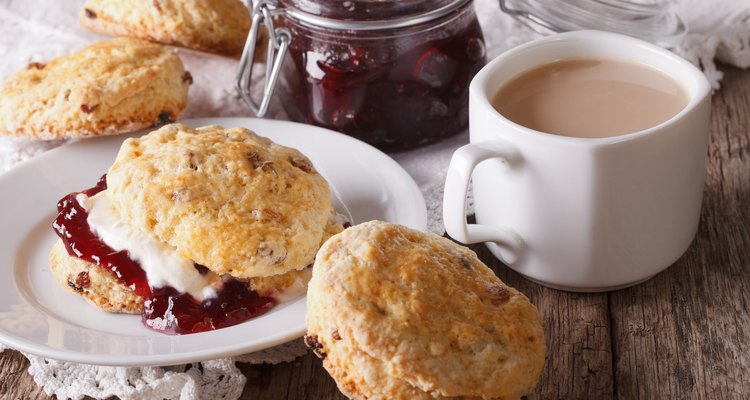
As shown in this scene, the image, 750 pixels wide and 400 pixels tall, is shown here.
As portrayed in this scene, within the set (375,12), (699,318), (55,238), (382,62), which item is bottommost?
(699,318)

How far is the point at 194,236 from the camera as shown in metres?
1.62

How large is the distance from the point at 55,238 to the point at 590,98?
44.2 inches

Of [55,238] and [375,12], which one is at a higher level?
[375,12]

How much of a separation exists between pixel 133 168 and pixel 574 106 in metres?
0.82

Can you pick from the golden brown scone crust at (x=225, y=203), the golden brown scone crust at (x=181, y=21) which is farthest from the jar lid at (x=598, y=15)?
the golden brown scone crust at (x=225, y=203)

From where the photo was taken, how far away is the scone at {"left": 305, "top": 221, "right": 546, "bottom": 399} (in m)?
1.33

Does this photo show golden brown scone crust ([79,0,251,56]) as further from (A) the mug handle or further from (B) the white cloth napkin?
(A) the mug handle

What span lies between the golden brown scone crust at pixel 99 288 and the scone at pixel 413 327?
43 cm

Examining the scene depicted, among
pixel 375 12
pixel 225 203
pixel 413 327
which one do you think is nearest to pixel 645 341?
pixel 413 327

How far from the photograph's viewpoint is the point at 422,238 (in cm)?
156

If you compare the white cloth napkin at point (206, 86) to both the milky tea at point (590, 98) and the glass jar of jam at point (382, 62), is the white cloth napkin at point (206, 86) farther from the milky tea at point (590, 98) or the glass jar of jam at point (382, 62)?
the milky tea at point (590, 98)

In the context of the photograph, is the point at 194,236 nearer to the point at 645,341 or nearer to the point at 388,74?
the point at 388,74

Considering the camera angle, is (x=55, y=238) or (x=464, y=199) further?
(x=55, y=238)

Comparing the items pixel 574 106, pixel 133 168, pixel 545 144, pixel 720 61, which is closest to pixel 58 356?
pixel 133 168
